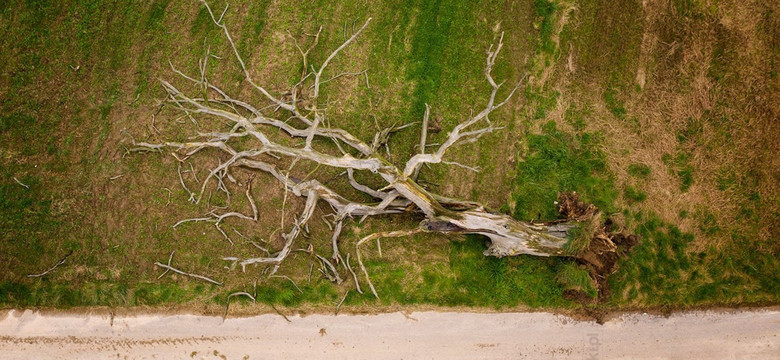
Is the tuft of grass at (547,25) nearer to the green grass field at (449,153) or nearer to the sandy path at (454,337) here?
the green grass field at (449,153)

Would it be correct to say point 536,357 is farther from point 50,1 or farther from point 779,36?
point 50,1

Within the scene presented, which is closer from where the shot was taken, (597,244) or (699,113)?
(597,244)

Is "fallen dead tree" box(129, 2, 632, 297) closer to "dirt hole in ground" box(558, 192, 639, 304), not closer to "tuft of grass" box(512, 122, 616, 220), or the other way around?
"dirt hole in ground" box(558, 192, 639, 304)

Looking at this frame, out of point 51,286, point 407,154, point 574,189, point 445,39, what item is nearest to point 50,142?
point 51,286

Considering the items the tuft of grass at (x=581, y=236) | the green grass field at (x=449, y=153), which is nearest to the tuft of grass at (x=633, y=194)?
the green grass field at (x=449, y=153)

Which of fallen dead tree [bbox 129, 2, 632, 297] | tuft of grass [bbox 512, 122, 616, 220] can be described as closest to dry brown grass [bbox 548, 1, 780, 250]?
tuft of grass [bbox 512, 122, 616, 220]

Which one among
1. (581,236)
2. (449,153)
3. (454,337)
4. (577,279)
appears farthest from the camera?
(449,153)

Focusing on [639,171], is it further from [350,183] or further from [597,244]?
[350,183]

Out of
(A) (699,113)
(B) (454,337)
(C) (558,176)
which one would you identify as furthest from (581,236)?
(A) (699,113)
